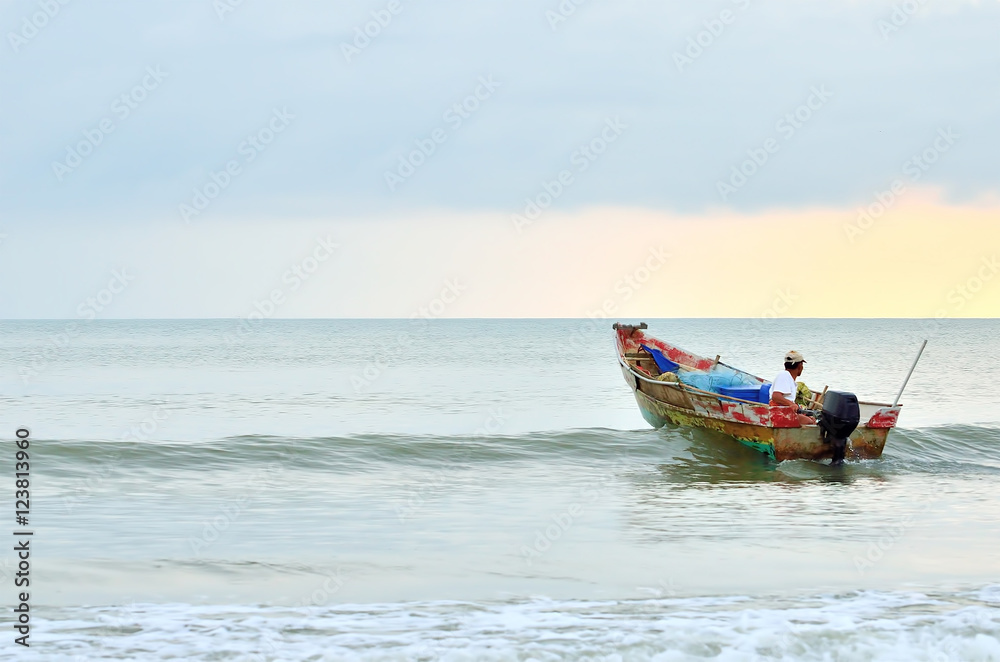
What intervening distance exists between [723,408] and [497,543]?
19.7 ft

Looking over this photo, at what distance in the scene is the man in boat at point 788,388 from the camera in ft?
43.4

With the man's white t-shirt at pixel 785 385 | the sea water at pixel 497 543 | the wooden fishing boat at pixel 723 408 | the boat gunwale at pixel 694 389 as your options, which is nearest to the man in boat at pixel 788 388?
the man's white t-shirt at pixel 785 385

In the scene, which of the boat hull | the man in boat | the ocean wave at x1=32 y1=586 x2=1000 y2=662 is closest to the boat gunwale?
the man in boat

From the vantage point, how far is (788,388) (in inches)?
525

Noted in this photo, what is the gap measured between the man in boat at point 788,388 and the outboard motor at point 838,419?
0.70 feet

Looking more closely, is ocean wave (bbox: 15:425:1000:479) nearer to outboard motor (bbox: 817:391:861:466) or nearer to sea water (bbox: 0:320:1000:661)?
sea water (bbox: 0:320:1000:661)

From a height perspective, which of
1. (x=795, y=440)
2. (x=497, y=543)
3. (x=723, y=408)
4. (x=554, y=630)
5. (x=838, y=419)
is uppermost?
(x=723, y=408)

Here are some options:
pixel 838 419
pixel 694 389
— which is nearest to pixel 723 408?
pixel 694 389

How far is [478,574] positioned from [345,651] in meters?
2.05

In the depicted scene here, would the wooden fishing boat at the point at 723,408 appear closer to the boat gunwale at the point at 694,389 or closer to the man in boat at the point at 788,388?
the boat gunwale at the point at 694,389

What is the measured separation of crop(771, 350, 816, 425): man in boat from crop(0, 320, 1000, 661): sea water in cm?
72

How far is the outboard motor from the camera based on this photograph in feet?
42.4

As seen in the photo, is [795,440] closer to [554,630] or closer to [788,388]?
[788,388]

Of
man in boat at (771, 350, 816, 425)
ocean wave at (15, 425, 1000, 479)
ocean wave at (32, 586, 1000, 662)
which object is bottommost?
ocean wave at (32, 586, 1000, 662)
